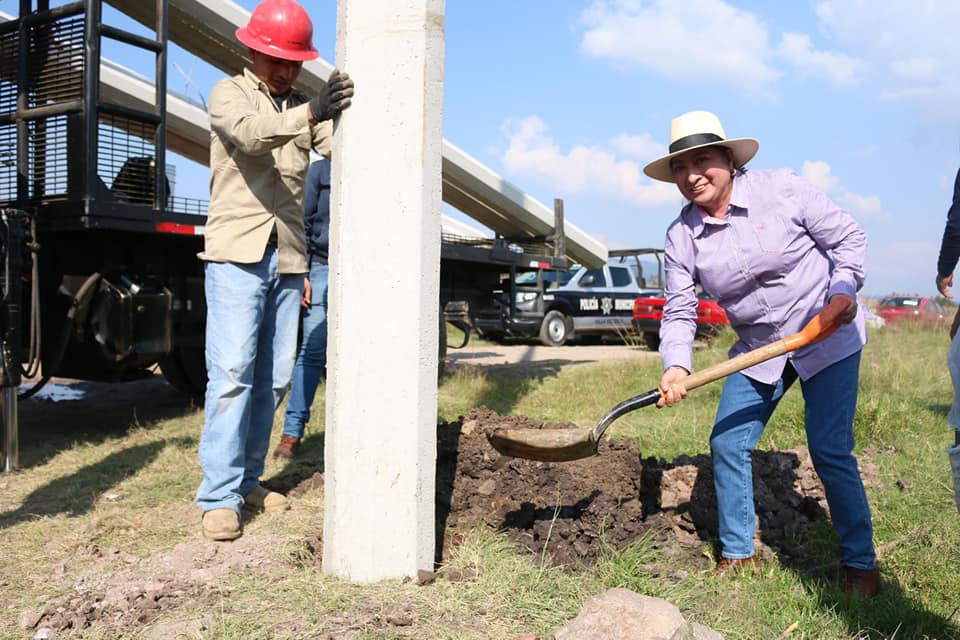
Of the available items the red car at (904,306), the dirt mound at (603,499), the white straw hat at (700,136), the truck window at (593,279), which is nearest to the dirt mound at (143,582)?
the dirt mound at (603,499)

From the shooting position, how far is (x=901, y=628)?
2764 millimetres

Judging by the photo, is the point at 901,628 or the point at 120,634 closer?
the point at 120,634

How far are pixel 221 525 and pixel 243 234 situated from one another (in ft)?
3.89

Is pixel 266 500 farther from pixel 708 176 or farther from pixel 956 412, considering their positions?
pixel 956 412

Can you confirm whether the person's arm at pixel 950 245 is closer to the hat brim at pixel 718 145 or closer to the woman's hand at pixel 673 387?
the hat brim at pixel 718 145

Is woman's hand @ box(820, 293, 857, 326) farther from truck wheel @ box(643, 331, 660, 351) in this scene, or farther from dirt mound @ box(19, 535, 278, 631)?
truck wheel @ box(643, 331, 660, 351)

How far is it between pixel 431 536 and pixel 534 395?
4.75 metres

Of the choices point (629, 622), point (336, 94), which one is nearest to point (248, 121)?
point (336, 94)

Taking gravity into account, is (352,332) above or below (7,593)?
above

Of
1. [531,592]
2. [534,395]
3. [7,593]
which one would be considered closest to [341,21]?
[531,592]

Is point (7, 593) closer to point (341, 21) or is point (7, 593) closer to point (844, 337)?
point (341, 21)

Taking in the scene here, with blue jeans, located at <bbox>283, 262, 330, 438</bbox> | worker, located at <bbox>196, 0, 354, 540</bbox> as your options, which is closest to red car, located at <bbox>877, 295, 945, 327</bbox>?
blue jeans, located at <bbox>283, 262, 330, 438</bbox>

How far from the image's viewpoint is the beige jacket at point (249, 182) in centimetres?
346

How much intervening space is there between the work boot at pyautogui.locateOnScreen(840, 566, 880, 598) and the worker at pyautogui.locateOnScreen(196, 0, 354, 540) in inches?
92.1
